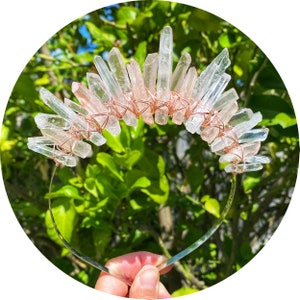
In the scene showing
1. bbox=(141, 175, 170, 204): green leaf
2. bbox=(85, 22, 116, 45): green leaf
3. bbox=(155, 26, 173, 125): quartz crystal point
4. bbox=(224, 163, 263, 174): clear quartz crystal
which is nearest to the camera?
bbox=(155, 26, 173, 125): quartz crystal point

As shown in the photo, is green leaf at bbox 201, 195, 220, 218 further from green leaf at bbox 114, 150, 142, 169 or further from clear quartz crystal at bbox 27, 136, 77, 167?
clear quartz crystal at bbox 27, 136, 77, 167

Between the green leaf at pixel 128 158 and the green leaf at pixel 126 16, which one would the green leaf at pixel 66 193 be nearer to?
the green leaf at pixel 128 158

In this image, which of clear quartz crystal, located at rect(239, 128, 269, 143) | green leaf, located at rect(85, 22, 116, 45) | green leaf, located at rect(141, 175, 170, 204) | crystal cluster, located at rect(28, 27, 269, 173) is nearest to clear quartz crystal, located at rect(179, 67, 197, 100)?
crystal cluster, located at rect(28, 27, 269, 173)

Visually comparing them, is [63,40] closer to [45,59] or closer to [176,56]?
[45,59]

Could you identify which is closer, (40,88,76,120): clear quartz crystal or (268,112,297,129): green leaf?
(40,88,76,120): clear quartz crystal

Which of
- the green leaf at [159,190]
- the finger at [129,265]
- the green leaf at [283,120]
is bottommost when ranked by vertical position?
the finger at [129,265]

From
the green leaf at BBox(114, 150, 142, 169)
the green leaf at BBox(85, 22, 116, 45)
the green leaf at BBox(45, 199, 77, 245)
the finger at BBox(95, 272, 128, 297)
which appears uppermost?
the green leaf at BBox(85, 22, 116, 45)

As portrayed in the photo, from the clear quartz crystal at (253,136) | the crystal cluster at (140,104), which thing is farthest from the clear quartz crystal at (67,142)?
the clear quartz crystal at (253,136)
